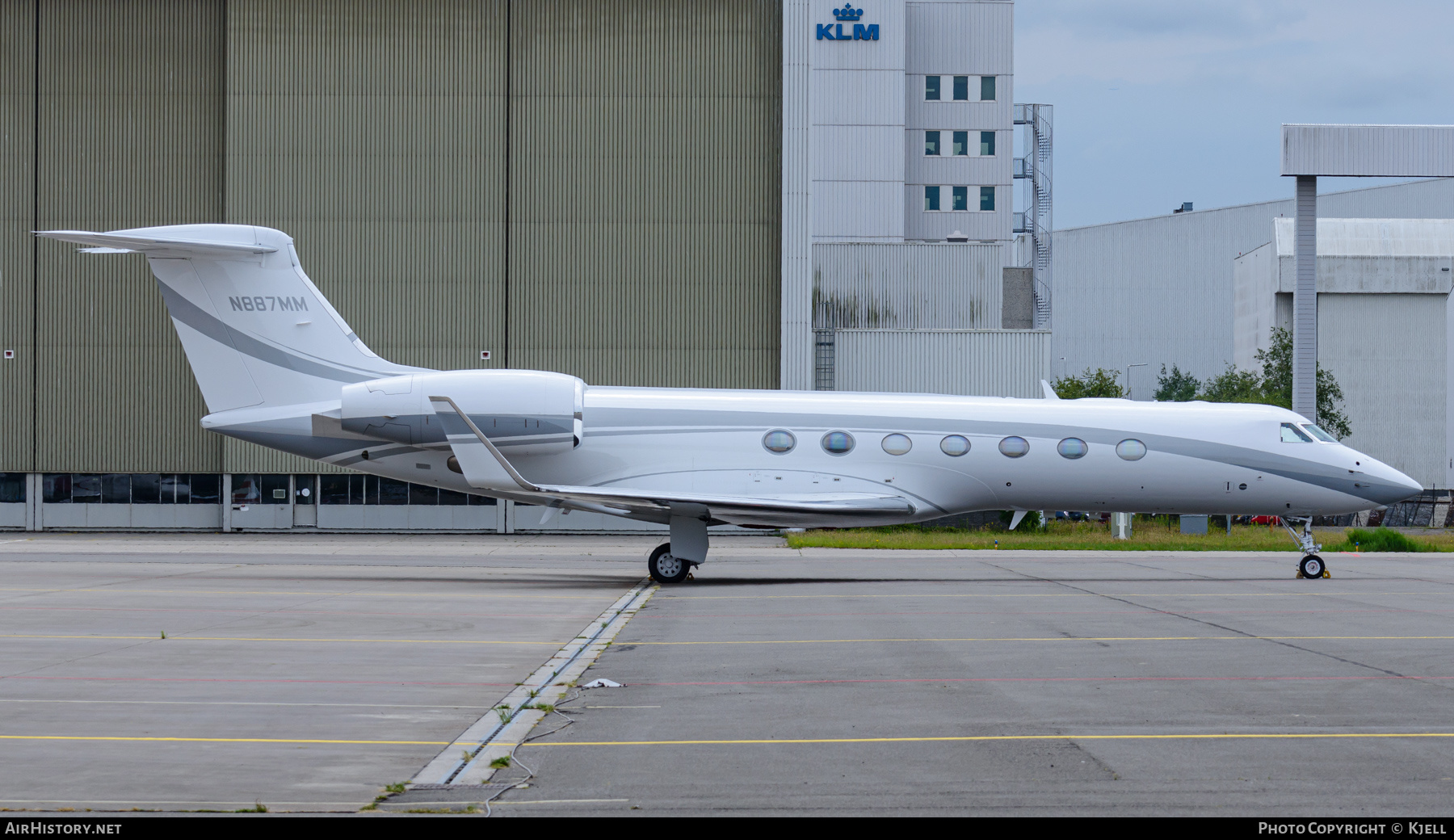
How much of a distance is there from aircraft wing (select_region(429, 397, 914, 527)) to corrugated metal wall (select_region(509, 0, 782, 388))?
1782cm

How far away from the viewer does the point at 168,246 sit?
20141mm

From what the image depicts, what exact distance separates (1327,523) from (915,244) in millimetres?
24674

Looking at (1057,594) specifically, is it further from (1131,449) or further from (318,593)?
(318,593)

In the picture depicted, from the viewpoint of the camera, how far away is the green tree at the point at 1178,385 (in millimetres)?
79188

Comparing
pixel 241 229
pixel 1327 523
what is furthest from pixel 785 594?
pixel 1327 523

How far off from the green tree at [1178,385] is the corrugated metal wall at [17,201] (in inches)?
2482

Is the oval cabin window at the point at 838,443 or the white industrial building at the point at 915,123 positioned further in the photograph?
the white industrial building at the point at 915,123

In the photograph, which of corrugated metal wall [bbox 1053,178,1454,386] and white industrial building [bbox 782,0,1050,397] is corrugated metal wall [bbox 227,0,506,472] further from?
corrugated metal wall [bbox 1053,178,1454,386]

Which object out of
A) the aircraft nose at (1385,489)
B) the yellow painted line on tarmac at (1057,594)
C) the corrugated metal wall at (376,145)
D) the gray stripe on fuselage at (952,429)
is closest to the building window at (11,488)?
the corrugated metal wall at (376,145)

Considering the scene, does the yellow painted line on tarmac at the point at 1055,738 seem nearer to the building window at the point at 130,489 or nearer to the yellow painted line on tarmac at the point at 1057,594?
the yellow painted line on tarmac at the point at 1057,594

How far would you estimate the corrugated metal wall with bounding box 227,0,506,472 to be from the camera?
124 feet

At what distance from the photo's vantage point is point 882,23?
59750mm

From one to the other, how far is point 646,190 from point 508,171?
4136mm

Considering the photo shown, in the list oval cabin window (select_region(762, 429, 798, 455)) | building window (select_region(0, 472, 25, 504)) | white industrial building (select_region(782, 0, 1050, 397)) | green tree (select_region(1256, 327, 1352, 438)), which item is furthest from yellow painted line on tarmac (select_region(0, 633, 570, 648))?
green tree (select_region(1256, 327, 1352, 438))
